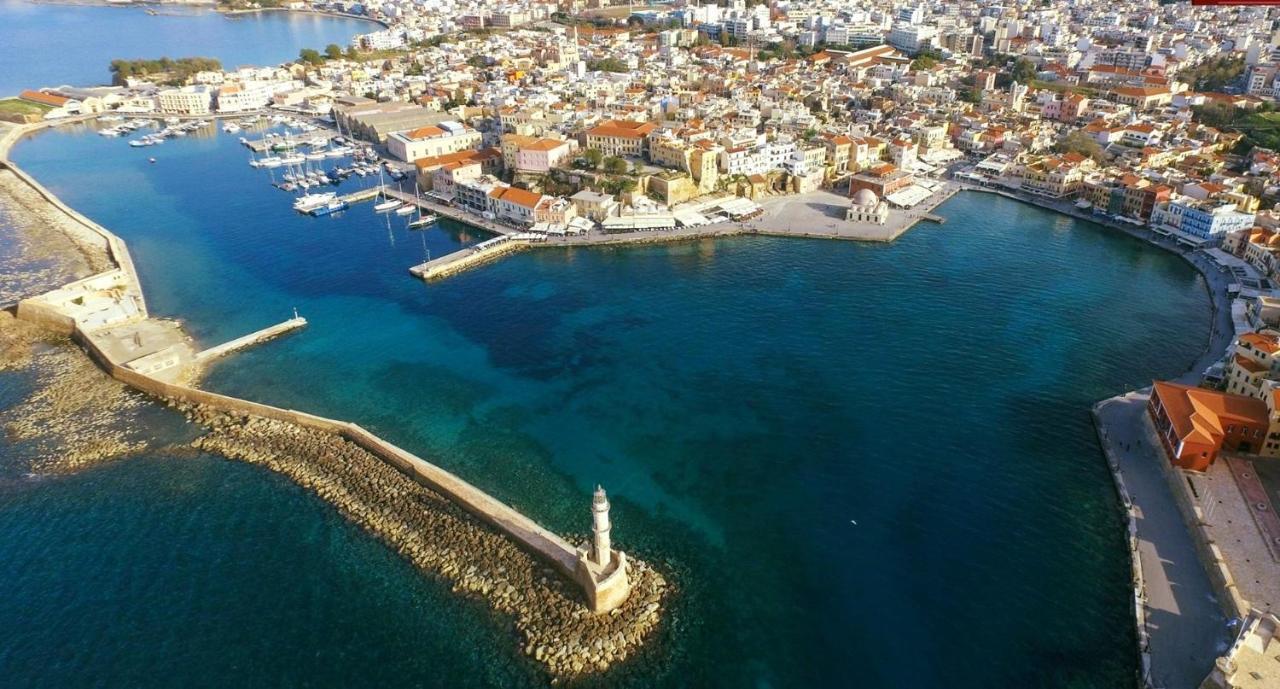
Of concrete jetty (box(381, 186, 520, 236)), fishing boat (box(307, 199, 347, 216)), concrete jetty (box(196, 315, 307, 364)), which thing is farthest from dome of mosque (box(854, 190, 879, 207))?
fishing boat (box(307, 199, 347, 216))

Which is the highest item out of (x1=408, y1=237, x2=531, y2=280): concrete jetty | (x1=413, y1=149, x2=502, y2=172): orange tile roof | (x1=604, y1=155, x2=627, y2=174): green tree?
(x1=604, y1=155, x2=627, y2=174): green tree

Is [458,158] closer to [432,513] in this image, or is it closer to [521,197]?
[521,197]

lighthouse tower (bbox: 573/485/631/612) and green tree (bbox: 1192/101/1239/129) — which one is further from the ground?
green tree (bbox: 1192/101/1239/129)

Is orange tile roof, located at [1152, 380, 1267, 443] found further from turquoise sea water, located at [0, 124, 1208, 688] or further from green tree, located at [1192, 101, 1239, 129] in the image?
green tree, located at [1192, 101, 1239, 129]

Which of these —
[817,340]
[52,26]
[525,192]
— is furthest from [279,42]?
[817,340]

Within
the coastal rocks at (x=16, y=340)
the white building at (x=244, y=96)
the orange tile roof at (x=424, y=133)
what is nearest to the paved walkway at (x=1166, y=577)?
the coastal rocks at (x=16, y=340)

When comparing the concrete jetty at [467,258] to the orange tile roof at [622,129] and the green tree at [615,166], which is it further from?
the orange tile roof at [622,129]
